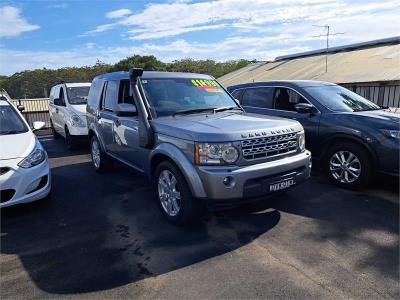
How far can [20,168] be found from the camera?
4492 millimetres

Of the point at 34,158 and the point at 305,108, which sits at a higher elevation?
the point at 305,108

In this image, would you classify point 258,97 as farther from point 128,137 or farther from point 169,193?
point 169,193

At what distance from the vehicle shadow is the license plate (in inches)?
21.9

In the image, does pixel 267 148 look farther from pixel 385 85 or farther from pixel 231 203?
pixel 385 85

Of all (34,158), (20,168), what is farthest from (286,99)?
(20,168)

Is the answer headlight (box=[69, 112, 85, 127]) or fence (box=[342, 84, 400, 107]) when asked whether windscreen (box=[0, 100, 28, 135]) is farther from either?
fence (box=[342, 84, 400, 107])

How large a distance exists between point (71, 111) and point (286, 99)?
19.5 feet

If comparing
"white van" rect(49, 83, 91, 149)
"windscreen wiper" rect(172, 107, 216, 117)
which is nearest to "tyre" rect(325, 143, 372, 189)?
"windscreen wiper" rect(172, 107, 216, 117)

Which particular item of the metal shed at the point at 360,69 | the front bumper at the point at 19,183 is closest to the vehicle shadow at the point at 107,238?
the front bumper at the point at 19,183

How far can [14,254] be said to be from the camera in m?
3.71

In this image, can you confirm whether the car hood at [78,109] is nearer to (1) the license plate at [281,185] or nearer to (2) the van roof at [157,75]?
(2) the van roof at [157,75]

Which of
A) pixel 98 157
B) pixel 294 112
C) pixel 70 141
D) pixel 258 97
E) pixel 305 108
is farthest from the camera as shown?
pixel 70 141

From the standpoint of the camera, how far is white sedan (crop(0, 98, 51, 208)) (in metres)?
4.38

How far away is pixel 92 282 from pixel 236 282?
132 centimetres
